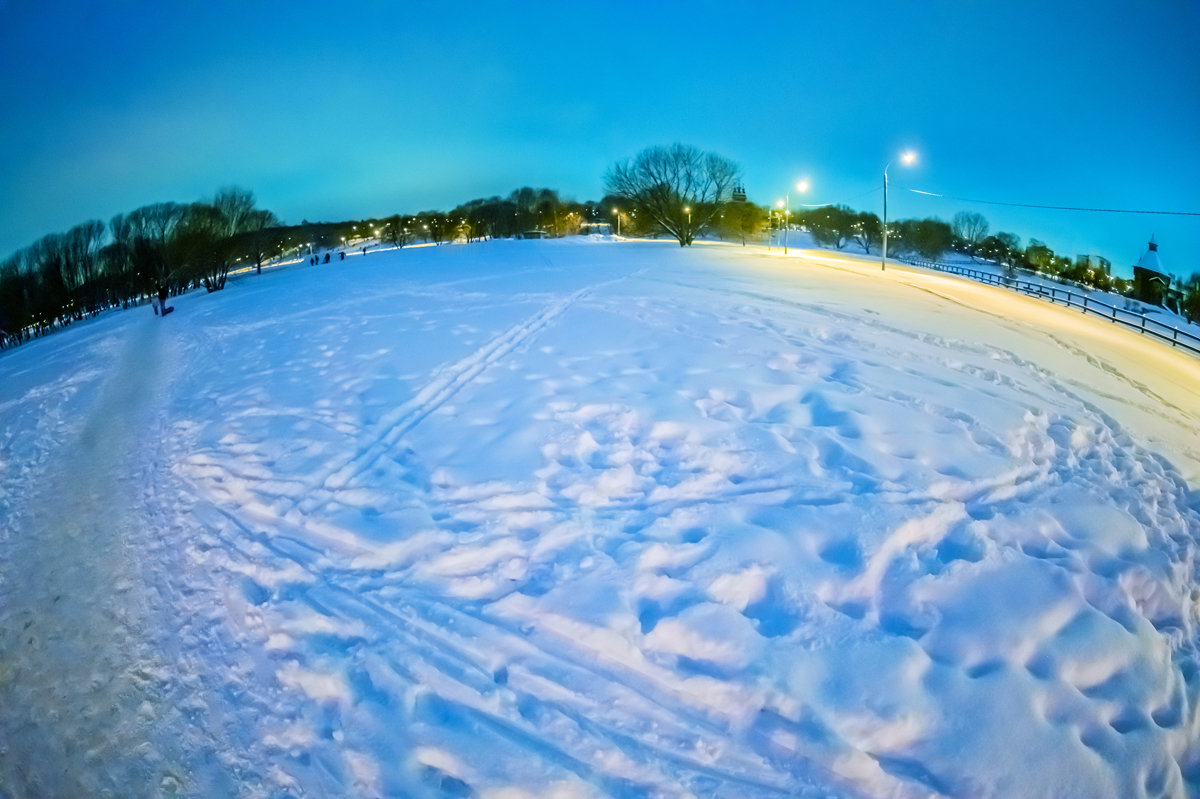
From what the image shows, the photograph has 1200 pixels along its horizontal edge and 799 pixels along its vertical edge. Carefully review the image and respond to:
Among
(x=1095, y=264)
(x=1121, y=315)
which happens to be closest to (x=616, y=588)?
(x=1121, y=315)

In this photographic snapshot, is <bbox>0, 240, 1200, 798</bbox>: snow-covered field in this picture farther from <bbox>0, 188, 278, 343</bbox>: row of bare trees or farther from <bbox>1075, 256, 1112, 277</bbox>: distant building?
<bbox>1075, 256, 1112, 277</bbox>: distant building

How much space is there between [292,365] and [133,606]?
8.52 m

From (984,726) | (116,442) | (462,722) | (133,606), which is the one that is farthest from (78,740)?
(116,442)

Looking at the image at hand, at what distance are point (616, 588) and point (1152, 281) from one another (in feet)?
337

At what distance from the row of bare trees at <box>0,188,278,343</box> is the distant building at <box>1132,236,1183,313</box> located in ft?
368

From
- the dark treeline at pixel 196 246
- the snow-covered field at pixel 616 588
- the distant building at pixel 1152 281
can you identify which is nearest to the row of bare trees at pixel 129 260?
the dark treeline at pixel 196 246

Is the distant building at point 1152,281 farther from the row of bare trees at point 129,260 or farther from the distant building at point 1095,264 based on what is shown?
the row of bare trees at point 129,260

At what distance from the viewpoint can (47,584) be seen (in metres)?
5.46

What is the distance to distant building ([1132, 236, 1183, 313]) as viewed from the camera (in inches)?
2864

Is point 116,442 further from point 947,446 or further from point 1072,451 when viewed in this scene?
point 1072,451

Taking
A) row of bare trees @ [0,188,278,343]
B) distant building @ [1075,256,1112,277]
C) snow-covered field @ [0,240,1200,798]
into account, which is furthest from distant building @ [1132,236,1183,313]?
row of bare trees @ [0,188,278,343]

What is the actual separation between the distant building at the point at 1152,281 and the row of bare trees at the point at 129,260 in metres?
112

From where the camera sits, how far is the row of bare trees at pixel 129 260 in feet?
169

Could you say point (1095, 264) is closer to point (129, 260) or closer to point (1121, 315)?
point (1121, 315)
